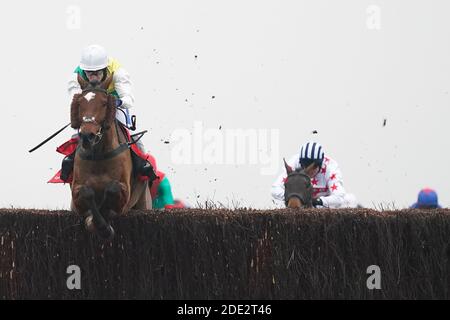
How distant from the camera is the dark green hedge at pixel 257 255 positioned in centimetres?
879

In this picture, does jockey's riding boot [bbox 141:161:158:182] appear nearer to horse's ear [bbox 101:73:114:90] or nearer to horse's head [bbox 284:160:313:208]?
horse's ear [bbox 101:73:114:90]

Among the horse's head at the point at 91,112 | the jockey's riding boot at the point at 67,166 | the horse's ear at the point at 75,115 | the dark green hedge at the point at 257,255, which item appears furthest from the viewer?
the jockey's riding boot at the point at 67,166

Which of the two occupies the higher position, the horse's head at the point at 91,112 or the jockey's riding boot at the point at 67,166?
the horse's head at the point at 91,112

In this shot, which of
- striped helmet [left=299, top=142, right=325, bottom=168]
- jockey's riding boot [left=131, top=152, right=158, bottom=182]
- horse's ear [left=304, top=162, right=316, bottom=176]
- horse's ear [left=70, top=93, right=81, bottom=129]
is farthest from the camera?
striped helmet [left=299, top=142, right=325, bottom=168]

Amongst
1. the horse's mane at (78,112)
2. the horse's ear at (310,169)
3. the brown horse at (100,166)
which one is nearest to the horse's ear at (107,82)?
the brown horse at (100,166)

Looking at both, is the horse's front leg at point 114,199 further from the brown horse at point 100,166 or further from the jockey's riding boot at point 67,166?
the jockey's riding boot at point 67,166

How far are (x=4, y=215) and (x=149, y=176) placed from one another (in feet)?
4.02

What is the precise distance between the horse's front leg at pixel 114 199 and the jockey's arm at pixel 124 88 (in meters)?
0.78

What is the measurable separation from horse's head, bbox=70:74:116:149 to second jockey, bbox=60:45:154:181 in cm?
46

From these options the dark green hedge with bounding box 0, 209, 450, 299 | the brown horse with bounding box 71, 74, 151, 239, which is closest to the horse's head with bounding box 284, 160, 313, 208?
the dark green hedge with bounding box 0, 209, 450, 299

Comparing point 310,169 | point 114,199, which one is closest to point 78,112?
point 114,199

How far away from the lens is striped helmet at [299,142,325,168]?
11586 mm

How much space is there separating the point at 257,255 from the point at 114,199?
1.18 meters
